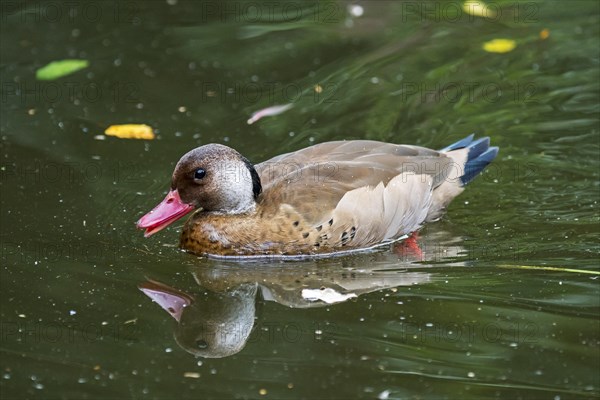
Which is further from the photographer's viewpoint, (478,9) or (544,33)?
(478,9)

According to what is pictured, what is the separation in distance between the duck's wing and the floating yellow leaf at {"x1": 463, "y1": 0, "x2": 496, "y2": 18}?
3.88 metres

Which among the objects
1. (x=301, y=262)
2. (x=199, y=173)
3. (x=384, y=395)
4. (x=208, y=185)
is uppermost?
(x=199, y=173)

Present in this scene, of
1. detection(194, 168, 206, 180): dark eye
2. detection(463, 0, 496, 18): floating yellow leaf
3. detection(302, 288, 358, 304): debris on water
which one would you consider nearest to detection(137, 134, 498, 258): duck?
detection(194, 168, 206, 180): dark eye

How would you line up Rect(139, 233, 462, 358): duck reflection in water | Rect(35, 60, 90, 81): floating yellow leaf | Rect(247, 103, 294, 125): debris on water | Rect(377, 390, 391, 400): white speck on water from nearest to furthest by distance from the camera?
Rect(377, 390, 391, 400): white speck on water → Rect(139, 233, 462, 358): duck reflection in water → Rect(247, 103, 294, 125): debris on water → Rect(35, 60, 90, 81): floating yellow leaf

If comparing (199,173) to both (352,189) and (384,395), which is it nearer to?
(352,189)

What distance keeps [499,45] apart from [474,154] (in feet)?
9.19

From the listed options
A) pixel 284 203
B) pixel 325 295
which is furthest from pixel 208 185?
pixel 325 295

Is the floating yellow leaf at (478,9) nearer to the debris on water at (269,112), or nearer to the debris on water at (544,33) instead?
the debris on water at (544,33)

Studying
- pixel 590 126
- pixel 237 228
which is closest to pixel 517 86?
pixel 590 126

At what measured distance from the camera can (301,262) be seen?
8.11 metres

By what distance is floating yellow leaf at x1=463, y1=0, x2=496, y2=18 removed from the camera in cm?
1230

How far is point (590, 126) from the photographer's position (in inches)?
399

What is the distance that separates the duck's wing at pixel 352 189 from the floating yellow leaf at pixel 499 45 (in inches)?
121

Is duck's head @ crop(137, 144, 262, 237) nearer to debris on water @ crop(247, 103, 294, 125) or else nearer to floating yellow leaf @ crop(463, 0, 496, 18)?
debris on water @ crop(247, 103, 294, 125)
